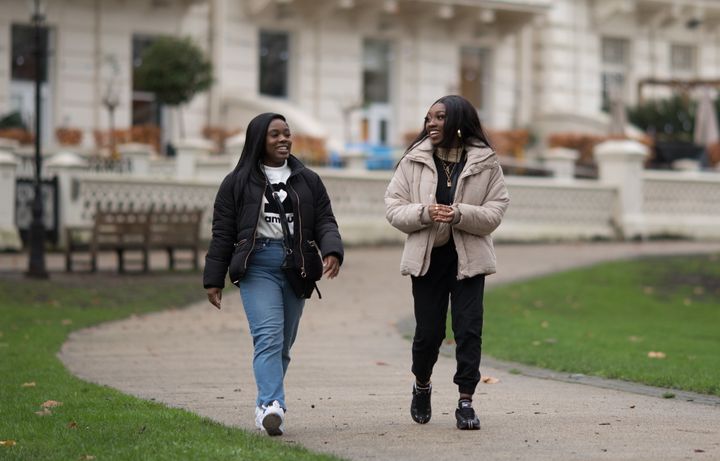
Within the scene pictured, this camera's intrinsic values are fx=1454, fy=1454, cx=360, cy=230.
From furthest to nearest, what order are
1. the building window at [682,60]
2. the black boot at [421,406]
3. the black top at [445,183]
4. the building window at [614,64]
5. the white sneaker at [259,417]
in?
the building window at [682,60] → the building window at [614,64] → the black boot at [421,406] → the black top at [445,183] → the white sneaker at [259,417]

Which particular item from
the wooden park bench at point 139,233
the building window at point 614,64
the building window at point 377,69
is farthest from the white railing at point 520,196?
the building window at point 614,64

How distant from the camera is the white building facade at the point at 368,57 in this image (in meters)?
31.5

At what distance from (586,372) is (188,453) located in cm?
478

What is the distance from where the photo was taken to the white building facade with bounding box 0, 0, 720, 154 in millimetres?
31484

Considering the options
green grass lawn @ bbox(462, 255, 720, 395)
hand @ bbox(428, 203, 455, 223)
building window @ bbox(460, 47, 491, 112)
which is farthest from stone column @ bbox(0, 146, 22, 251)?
building window @ bbox(460, 47, 491, 112)

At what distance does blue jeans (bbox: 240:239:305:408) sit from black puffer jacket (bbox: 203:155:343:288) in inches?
3.8

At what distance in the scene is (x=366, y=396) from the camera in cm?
952

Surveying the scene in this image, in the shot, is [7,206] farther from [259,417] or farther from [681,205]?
[259,417]

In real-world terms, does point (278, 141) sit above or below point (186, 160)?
above

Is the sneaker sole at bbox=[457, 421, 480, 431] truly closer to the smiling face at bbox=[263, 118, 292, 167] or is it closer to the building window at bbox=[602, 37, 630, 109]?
the smiling face at bbox=[263, 118, 292, 167]

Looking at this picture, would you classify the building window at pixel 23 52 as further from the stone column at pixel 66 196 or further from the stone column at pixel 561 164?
the stone column at pixel 561 164

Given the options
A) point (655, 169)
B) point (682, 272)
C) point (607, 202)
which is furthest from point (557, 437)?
point (655, 169)

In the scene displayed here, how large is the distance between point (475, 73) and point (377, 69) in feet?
10.9

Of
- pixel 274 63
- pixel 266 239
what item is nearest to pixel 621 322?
pixel 266 239
